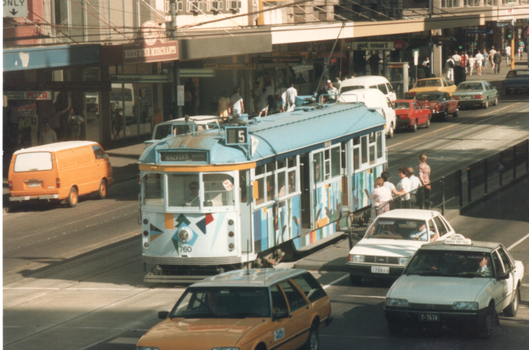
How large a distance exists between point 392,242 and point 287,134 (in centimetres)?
360

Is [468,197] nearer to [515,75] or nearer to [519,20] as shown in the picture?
[515,75]

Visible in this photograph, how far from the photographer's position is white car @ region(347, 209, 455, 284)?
1534 cm

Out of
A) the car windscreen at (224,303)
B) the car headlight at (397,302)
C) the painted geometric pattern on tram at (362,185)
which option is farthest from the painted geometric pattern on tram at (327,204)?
the car windscreen at (224,303)

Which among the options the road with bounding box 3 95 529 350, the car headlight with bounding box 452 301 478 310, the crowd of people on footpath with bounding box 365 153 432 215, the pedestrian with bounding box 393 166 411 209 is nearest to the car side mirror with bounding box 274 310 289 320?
the road with bounding box 3 95 529 350

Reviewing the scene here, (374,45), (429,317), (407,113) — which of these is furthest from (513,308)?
(374,45)

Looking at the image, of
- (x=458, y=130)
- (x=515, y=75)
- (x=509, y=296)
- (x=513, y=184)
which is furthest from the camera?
(x=515, y=75)

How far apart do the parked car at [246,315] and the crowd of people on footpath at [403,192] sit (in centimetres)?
800

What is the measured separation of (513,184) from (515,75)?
94.9 feet

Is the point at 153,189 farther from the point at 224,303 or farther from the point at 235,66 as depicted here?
the point at 235,66

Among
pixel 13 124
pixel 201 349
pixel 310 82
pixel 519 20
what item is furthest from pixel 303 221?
pixel 519 20

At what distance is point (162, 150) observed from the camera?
16.0 metres

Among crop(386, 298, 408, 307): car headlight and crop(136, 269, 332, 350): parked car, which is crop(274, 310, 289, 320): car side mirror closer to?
crop(136, 269, 332, 350): parked car

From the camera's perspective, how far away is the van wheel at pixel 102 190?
2697cm

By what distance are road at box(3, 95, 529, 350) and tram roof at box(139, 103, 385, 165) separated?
2.81 m
